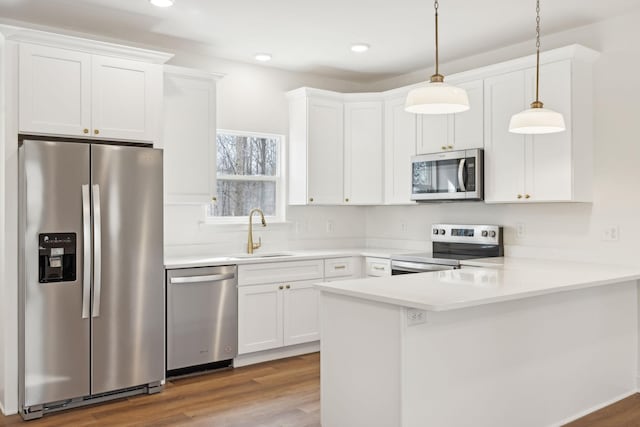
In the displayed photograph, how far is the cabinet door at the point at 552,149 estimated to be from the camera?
12.3 ft

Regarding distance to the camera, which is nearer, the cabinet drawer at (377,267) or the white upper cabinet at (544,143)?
the white upper cabinet at (544,143)

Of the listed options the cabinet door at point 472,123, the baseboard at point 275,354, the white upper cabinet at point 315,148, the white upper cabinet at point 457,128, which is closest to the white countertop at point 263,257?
the white upper cabinet at point 315,148

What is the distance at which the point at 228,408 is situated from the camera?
345 cm

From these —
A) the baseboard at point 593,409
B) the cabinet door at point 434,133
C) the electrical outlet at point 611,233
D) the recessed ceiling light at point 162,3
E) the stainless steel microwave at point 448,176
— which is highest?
the recessed ceiling light at point 162,3

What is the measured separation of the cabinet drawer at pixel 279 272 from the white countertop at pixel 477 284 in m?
1.56

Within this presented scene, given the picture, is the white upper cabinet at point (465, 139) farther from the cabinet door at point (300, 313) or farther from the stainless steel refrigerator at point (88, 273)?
the stainless steel refrigerator at point (88, 273)

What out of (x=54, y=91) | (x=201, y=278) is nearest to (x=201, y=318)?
(x=201, y=278)

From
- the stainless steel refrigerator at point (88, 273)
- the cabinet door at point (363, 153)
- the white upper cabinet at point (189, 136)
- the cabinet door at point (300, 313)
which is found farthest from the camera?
the cabinet door at point (363, 153)

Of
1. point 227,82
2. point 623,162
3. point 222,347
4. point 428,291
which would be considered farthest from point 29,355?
point 623,162

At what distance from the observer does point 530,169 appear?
3943 millimetres

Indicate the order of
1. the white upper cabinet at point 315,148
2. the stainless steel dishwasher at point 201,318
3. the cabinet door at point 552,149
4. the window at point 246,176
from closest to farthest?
the cabinet door at point 552,149, the stainless steel dishwasher at point 201,318, the window at point 246,176, the white upper cabinet at point 315,148

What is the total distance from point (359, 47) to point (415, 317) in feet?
8.98

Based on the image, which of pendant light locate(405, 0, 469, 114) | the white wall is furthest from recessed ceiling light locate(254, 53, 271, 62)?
pendant light locate(405, 0, 469, 114)

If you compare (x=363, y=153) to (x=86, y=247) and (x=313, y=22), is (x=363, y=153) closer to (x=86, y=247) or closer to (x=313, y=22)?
(x=313, y=22)
